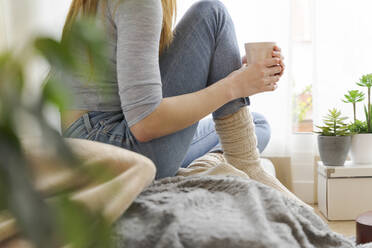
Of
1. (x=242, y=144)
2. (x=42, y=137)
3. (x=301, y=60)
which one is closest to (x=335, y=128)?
(x=301, y=60)

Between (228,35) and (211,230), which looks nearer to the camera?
(211,230)

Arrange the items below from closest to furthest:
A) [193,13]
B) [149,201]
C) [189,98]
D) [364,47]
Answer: [149,201] < [189,98] < [193,13] < [364,47]

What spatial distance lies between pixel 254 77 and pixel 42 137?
3.35ft

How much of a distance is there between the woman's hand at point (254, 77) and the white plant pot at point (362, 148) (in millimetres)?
972

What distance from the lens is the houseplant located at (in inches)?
78.1

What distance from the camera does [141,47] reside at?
3.03 feet

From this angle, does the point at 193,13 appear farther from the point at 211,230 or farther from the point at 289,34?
the point at 289,34

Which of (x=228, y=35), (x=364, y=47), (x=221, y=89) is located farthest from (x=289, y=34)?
(x=221, y=89)

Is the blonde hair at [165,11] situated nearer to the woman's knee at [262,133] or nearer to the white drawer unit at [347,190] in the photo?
the woman's knee at [262,133]

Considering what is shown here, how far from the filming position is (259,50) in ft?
3.76

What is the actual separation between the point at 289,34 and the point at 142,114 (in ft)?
5.45

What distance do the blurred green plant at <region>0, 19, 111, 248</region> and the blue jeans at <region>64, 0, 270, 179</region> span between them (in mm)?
912

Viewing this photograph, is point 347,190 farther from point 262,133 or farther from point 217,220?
point 217,220

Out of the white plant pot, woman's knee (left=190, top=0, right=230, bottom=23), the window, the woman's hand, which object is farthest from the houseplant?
woman's knee (left=190, top=0, right=230, bottom=23)
